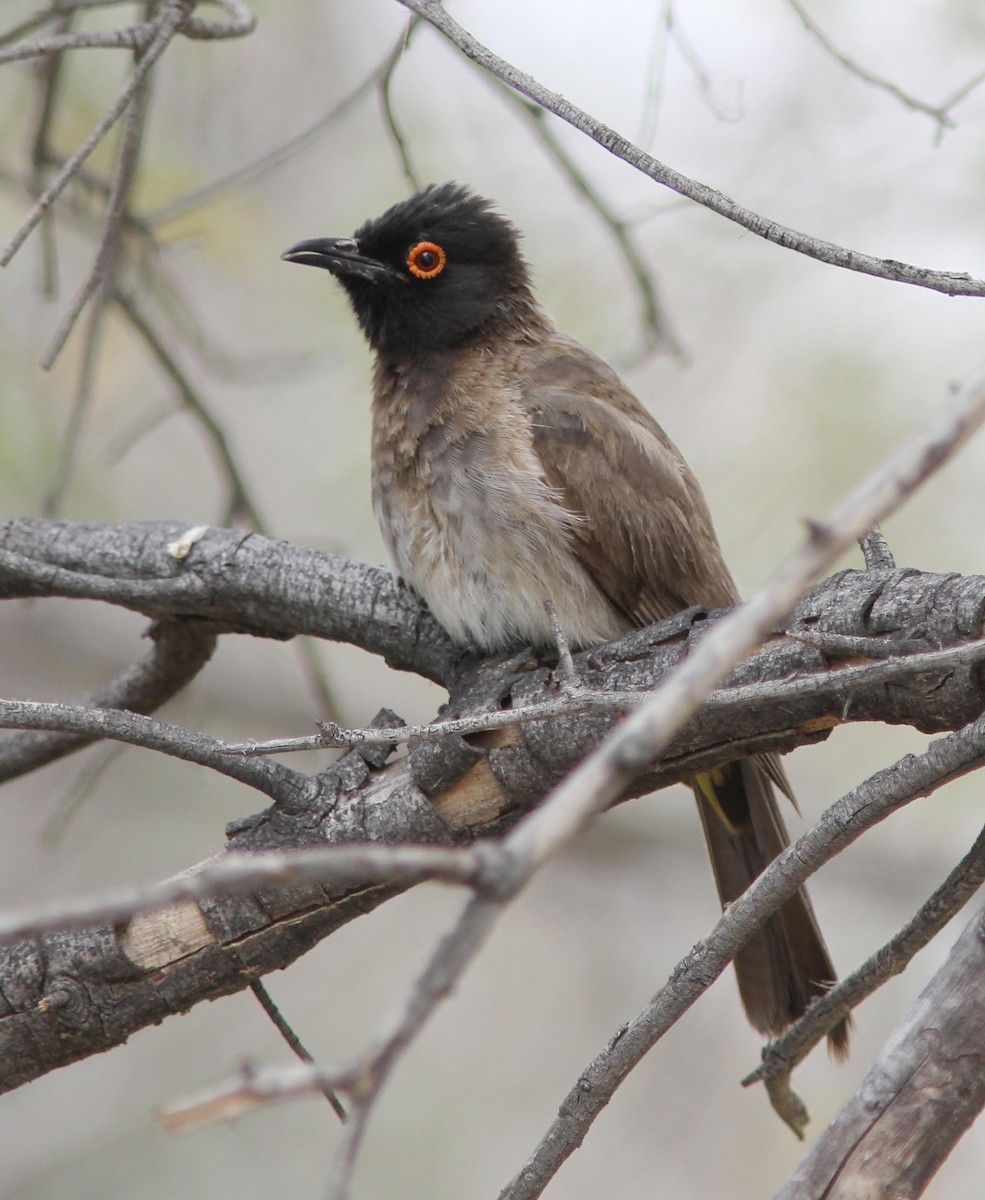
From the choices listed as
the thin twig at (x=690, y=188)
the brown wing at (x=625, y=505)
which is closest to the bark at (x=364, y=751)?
the brown wing at (x=625, y=505)

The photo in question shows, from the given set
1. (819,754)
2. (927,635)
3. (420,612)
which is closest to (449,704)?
(420,612)

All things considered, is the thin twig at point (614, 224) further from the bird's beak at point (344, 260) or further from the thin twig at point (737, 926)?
the thin twig at point (737, 926)

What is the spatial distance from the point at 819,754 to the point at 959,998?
5.04m

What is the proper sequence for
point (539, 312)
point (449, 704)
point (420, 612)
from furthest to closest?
point (539, 312), point (420, 612), point (449, 704)

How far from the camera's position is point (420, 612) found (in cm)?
387

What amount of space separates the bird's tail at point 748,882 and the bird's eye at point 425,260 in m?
2.04

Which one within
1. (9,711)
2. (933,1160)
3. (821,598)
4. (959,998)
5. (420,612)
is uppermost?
(420,612)

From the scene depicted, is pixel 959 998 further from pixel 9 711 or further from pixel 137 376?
pixel 137 376

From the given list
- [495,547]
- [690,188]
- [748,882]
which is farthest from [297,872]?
[748,882]

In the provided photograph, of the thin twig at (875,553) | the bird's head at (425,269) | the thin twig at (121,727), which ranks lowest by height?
the thin twig at (875,553)

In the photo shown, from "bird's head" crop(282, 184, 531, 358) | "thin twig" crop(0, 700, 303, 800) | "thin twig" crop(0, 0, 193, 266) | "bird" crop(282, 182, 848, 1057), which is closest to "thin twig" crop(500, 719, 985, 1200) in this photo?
"thin twig" crop(0, 700, 303, 800)

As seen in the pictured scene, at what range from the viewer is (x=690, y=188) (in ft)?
7.66

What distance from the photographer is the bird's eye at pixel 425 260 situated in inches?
182

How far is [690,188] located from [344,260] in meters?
2.53
